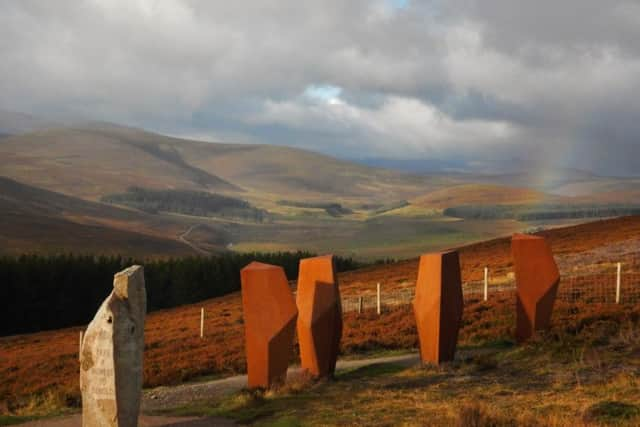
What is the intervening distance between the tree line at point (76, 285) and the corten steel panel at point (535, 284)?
181 feet

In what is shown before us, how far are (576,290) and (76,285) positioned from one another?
53.6 metres

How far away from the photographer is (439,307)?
18.5 metres

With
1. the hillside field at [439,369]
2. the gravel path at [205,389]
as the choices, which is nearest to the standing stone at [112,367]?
the hillside field at [439,369]

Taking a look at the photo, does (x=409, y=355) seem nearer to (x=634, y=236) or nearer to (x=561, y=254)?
(x=561, y=254)

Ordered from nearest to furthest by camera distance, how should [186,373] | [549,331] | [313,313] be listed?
[313,313] < [549,331] < [186,373]

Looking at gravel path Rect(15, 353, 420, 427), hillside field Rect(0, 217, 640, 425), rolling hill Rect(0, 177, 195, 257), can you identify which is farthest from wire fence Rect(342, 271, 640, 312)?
rolling hill Rect(0, 177, 195, 257)

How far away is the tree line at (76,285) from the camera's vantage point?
216 feet

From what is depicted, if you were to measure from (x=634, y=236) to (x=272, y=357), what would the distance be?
3655 cm

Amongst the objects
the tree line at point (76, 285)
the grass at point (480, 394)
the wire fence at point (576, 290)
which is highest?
the wire fence at point (576, 290)

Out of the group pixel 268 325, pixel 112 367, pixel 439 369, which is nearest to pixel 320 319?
pixel 268 325

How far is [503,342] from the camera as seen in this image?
21.6 m

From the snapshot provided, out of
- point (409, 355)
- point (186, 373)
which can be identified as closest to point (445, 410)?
point (409, 355)

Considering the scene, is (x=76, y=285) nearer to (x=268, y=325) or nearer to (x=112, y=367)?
(x=268, y=325)

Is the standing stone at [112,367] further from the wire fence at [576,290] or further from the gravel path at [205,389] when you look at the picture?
the wire fence at [576,290]
